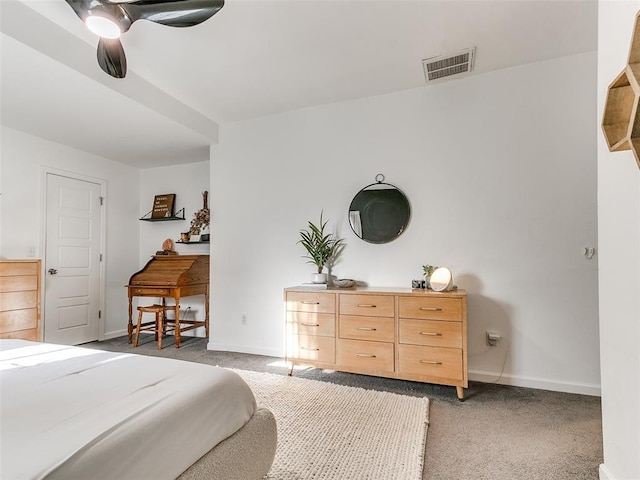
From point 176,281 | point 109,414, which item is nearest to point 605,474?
point 109,414

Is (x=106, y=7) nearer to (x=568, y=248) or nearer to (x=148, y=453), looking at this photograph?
(x=148, y=453)

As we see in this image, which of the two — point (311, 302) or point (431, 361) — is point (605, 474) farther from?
point (311, 302)

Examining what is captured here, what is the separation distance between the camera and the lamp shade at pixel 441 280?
2.57 metres

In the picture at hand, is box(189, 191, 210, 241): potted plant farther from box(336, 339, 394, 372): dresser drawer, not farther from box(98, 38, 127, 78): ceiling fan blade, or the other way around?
box(336, 339, 394, 372): dresser drawer

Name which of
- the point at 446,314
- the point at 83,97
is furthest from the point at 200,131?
the point at 446,314

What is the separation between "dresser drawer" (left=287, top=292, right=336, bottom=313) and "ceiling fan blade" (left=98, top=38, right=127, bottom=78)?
80.5 inches

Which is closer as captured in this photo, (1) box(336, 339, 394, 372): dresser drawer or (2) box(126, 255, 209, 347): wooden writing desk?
(1) box(336, 339, 394, 372): dresser drawer

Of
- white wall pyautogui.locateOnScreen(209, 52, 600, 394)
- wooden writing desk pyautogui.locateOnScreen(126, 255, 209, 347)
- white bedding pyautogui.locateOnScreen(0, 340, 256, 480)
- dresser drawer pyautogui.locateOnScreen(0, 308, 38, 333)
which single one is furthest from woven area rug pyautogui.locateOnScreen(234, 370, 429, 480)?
dresser drawer pyautogui.locateOnScreen(0, 308, 38, 333)

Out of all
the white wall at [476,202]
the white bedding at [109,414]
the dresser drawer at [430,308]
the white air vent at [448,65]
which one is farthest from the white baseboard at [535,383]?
the white air vent at [448,65]

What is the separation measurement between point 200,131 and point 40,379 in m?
3.09

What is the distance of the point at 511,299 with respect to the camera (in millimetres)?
2760

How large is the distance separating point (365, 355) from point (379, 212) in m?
1.31

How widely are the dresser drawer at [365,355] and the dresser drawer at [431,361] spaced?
0.10m

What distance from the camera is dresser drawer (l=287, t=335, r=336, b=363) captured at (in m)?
2.81
